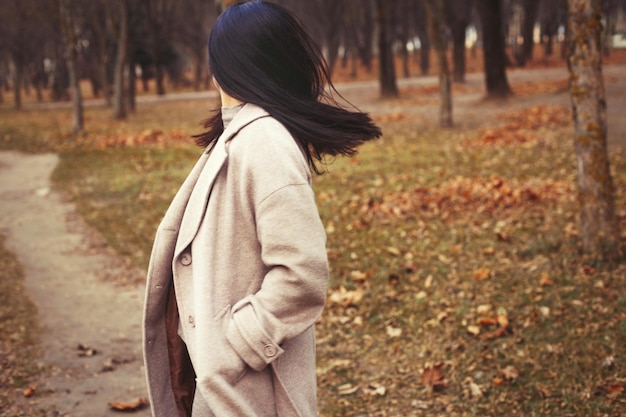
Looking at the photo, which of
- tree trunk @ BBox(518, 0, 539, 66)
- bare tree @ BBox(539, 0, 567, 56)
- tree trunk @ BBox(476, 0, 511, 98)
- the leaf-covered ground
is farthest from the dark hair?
bare tree @ BBox(539, 0, 567, 56)

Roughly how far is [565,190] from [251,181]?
7.40 meters

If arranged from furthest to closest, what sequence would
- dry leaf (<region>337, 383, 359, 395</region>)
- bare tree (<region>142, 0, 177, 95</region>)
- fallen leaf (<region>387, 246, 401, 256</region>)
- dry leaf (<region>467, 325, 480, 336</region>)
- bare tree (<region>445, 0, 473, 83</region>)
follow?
bare tree (<region>142, 0, 177, 95</region>)
bare tree (<region>445, 0, 473, 83</region>)
fallen leaf (<region>387, 246, 401, 256</region>)
dry leaf (<region>467, 325, 480, 336</region>)
dry leaf (<region>337, 383, 359, 395</region>)

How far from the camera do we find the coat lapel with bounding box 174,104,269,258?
2.12 m

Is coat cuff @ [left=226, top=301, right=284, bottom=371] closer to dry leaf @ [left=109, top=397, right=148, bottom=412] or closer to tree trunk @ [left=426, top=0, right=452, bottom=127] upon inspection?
dry leaf @ [left=109, top=397, right=148, bottom=412]

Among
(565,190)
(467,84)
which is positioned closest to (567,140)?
(565,190)

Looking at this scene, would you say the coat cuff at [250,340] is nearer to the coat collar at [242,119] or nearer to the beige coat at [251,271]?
the beige coat at [251,271]

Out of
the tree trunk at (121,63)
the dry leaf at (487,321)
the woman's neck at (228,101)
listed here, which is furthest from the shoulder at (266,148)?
the tree trunk at (121,63)

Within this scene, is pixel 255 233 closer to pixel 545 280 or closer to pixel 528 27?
pixel 545 280

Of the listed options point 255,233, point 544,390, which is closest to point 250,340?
point 255,233

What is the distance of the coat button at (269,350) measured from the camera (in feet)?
6.76

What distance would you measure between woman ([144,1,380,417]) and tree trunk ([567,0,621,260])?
12.7 feet

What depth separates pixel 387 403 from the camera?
455 cm

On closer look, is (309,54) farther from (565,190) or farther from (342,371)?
(565,190)

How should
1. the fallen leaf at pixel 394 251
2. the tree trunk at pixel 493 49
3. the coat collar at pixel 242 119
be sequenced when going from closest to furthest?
the coat collar at pixel 242 119, the fallen leaf at pixel 394 251, the tree trunk at pixel 493 49
